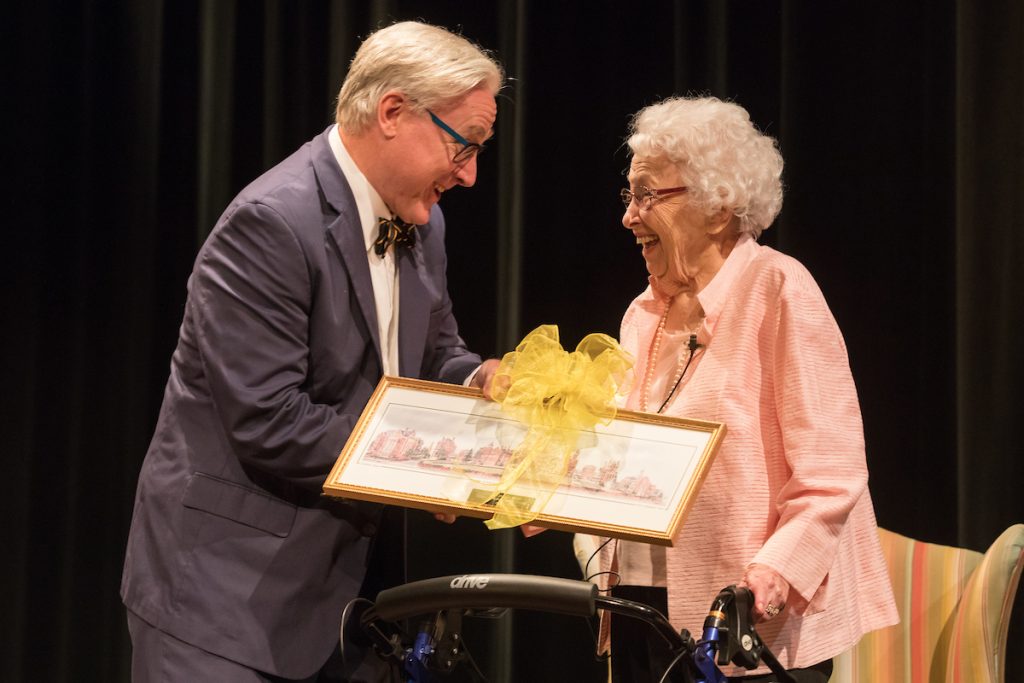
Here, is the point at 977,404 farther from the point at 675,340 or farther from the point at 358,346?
the point at 358,346

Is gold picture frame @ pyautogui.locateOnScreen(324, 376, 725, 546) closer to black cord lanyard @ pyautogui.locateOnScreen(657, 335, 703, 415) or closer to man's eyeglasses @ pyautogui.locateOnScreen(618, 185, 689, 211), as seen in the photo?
black cord lanyard @ pyautogui.locateOnScreen(657, 335, 703, 415)

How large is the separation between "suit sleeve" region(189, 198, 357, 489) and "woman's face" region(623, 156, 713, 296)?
71 centimetres

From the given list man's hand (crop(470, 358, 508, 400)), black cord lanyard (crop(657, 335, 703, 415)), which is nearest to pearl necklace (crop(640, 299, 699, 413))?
black cord lanyard (crop(657, 335, 703, 415))

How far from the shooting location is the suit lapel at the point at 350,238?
2.26 meters

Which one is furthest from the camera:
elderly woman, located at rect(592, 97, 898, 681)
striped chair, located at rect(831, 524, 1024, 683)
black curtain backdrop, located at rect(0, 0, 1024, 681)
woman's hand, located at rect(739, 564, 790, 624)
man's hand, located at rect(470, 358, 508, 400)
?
black curtain backdrop, located at rect(0, 0, 1024, 681)

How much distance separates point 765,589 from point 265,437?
→ 2.91 feet

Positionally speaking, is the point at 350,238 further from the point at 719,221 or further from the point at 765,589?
the point at 765,589

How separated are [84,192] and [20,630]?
1.43 m

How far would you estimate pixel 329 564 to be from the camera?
89.0 inches

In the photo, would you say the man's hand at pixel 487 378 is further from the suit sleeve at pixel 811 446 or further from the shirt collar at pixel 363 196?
the suit sleeve at pixel 811 446

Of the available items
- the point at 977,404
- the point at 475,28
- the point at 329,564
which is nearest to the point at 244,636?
the point at 329,564

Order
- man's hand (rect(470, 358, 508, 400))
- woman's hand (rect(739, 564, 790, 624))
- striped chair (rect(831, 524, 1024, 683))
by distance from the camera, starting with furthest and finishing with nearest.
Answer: striped chair (rect(831, 524, 1024, 683)) < man's hand (rect(470, 358, 508, 400)) < woman's hand (rect(739, 564, 790, 624))

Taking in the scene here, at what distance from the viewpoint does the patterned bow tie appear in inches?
93.4

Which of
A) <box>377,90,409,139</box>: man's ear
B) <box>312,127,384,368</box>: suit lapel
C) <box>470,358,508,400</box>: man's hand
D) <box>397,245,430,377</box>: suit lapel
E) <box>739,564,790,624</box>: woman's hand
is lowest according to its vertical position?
<box>739,564,790,624</box>: woman's hand
